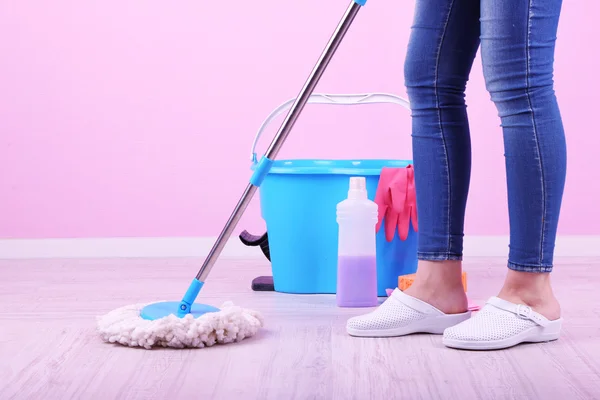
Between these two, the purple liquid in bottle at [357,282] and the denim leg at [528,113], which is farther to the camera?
the purple liquid in bottle at [357,282]

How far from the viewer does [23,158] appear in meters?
2.64

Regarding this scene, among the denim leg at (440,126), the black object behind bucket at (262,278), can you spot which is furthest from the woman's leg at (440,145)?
the black object behind bucket at (262,278)

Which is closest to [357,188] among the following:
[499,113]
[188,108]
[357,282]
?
[357,282]

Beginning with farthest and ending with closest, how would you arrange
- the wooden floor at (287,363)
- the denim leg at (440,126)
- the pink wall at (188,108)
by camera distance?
the pink wall at (188,108), the denim leg at (440,126), the wooden floor at (287,363)

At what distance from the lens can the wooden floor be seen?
112 centimetres

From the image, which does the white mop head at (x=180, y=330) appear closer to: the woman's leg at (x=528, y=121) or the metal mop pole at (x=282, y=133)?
the metal mop pole at (x=282, y=133)

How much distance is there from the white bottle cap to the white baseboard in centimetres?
87

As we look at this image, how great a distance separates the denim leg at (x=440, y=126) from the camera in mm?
→ 1418

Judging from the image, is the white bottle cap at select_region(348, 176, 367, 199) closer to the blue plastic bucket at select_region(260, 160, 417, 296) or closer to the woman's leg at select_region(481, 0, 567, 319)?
the blue plastic bucket at select_region(260, 160, 417, 296)

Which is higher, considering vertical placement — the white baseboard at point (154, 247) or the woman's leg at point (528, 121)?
the woman's leg at point (528, 121)

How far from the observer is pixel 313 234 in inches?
76.2

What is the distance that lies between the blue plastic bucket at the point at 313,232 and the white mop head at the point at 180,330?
0.54 m

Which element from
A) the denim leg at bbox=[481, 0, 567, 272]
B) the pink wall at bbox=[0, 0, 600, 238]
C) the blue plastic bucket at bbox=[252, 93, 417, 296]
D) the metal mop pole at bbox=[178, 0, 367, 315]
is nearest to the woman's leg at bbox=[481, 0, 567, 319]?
the denim leg at bbox=[481, 0, 567, 272]

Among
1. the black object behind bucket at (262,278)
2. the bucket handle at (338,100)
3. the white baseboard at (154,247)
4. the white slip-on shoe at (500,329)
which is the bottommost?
the white baseboard at (154,247)
